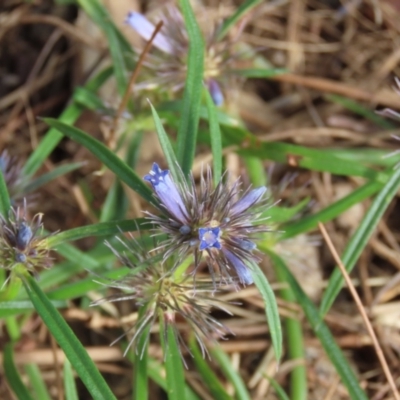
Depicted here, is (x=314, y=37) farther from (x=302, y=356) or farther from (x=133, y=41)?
(x=302, y=356)

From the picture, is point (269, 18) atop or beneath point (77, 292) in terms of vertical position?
atop

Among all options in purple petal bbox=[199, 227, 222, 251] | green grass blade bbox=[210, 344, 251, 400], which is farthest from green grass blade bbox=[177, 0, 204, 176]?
green grass blade bbox=[210, 344, 251, 400]

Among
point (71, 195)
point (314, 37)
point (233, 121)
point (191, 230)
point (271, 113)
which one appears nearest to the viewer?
point (191, 230)

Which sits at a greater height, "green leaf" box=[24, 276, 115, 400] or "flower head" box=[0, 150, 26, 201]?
"flower head" box=[0, 150, 26, 201]

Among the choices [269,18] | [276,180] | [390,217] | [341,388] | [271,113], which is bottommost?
[341,388]

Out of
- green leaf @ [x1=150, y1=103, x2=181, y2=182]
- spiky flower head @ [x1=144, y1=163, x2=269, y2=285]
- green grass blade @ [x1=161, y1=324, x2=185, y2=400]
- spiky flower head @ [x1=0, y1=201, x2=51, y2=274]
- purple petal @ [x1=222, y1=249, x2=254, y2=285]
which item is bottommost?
green grass blade @ [x1=161, y1=324, x2=185, y2=400]

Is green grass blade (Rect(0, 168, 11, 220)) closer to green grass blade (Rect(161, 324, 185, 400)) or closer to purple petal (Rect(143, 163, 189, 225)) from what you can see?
purple petal (Rect(143, 163, 189, 225))

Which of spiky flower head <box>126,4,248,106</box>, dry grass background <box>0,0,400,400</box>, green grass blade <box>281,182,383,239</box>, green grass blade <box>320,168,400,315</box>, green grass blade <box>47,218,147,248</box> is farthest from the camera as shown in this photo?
dry grass background <box>0,0,400,400</box>

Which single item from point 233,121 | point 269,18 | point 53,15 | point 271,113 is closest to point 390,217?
point 271,113
